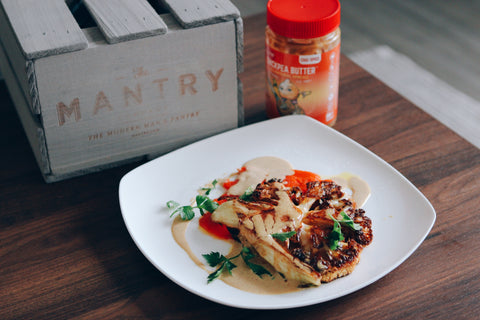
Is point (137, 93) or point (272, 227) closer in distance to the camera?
point (272, 227)

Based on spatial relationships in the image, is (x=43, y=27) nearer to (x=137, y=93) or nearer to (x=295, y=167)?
(x=137, y=93)

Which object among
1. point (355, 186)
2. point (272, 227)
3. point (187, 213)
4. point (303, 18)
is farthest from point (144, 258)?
point (303, 18)

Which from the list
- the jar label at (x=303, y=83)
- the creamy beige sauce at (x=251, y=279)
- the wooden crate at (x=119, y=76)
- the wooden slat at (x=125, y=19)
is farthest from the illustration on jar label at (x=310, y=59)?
the creamy beige sauce at (x=251, y=279)

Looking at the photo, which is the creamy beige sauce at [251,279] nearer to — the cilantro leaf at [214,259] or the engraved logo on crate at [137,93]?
the cilantro leaf at [214,259]

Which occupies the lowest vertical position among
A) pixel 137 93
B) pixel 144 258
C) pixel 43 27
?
pixel 144 258

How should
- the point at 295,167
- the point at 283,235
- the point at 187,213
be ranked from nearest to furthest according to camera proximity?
the point at 283,235 < the point at 187,213 < the point at 295,167

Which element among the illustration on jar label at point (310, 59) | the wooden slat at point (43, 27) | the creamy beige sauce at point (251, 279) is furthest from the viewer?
the illustration on jar label at point (310, 59)
